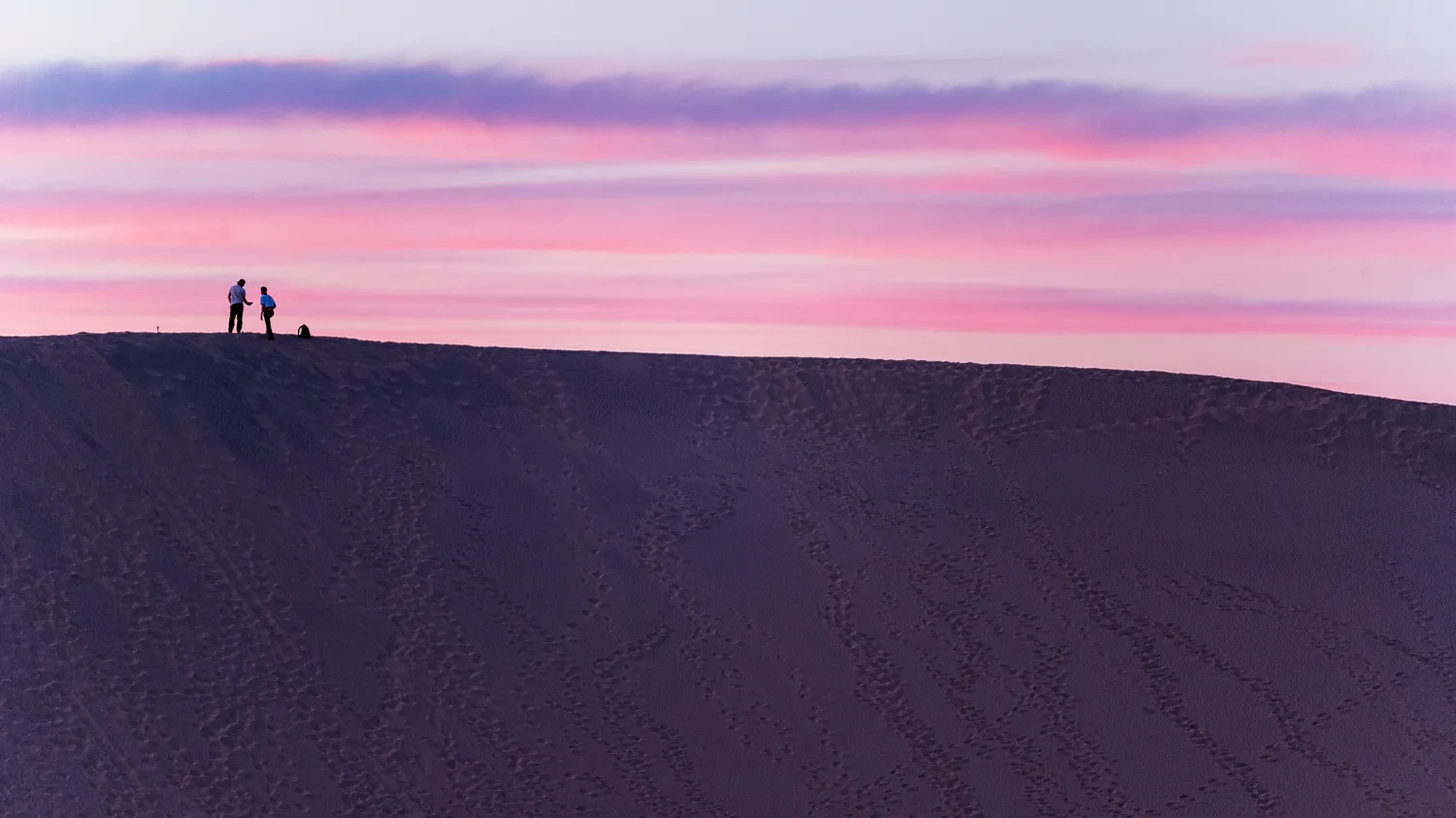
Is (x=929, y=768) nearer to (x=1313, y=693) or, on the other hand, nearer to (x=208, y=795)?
(x=1313, y=693)

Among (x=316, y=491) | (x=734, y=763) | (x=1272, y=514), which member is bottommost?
(x=734, y=763)

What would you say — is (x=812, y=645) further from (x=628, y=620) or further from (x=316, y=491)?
(x=316, y=491)

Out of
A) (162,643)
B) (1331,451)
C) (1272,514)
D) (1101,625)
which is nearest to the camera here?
(162,643)

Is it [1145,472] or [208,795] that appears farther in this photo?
[1145,472]

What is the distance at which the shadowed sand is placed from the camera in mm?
22234

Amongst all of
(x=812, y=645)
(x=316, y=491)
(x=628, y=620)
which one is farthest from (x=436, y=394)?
(x=812, y=645)

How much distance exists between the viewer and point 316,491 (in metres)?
26.1

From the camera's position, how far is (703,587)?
998 inches

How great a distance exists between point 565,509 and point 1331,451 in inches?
525

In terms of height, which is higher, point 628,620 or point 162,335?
point 162,335

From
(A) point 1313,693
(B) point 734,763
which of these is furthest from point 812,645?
(A) point 1313,693

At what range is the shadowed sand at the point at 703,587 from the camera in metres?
22.2

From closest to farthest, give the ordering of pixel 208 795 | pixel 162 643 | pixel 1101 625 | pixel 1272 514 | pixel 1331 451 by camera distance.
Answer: pixel 208 795, pixel 162 643, pixel 1101 625, pixel 1272 514, pixel 1331 451

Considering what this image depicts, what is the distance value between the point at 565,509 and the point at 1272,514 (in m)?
11.5
